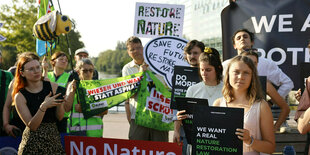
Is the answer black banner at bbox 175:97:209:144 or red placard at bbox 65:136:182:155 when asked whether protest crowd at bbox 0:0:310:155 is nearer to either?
black banner at bbox 175:97:209:144

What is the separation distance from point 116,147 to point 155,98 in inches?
41.2

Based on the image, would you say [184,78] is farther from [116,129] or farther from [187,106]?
[116,129]

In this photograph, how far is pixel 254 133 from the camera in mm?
2652

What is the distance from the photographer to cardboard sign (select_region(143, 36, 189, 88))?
4.65 metres

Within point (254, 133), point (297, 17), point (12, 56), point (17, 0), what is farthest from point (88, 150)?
point (12, 56)

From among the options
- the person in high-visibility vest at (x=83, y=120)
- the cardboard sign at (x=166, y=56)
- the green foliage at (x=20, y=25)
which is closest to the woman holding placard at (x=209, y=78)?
the cardboard sign at (x=166, y=56)

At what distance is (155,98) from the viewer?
185 inches

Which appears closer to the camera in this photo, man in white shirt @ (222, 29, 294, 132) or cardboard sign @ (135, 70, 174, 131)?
man in white shirt @ (222, 29, 294, 132)

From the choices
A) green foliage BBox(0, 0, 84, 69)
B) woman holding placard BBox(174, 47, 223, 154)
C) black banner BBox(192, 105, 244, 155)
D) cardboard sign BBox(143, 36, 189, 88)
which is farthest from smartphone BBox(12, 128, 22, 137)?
green foliage BBox(0, 0, 84, 69)

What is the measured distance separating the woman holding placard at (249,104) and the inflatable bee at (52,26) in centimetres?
264

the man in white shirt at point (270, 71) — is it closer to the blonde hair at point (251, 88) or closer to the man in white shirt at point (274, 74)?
the man in white shirt at point (274, 74)

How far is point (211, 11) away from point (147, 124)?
5102 cm

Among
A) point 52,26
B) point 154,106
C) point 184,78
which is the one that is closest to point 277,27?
point 184,78

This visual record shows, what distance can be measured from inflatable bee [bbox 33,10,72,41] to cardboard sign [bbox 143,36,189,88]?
43.9 inches
